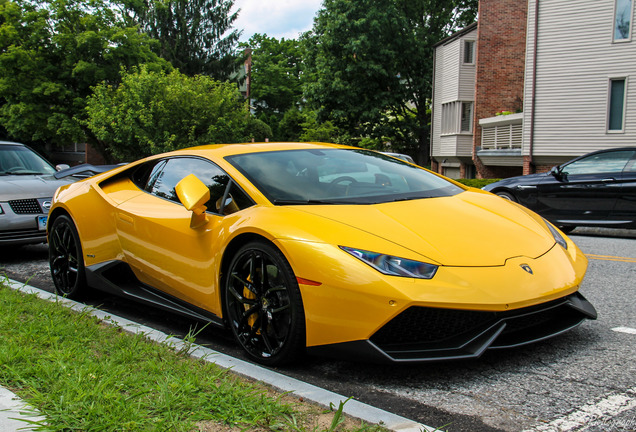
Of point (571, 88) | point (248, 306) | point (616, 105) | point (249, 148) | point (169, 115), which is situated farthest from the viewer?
point (169, 115)

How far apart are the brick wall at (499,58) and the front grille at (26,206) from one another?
23562 mm

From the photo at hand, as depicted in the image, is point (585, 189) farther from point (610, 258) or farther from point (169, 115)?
point (169, 115)

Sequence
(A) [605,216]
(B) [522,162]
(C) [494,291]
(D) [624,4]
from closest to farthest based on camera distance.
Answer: (C) [494,291]
(A) [605,216]
(D) [624,4]
(B) [522,162]

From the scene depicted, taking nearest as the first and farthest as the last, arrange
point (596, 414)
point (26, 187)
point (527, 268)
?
point (596, 414)
point (527, 268)
point (26, 187)

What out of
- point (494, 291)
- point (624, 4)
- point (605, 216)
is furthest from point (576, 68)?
point (494, 291)

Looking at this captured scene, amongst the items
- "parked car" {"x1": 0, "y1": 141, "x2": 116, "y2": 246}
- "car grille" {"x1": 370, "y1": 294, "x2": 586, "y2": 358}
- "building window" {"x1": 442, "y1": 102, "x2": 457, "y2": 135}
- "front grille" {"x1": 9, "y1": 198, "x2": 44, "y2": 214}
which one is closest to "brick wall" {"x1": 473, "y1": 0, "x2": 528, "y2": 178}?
"building window" {"x1": 442, "y1": 102, "x2": 457, "y2": 135}

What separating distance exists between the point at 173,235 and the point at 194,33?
48.1 m

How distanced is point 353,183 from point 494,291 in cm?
149

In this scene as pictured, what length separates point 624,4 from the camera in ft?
68.0

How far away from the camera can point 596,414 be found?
282 cm

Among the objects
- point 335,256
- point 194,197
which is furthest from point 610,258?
point 194,197

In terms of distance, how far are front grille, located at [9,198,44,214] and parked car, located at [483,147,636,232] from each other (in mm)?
7737

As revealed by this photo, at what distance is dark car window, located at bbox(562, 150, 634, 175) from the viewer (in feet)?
32.7

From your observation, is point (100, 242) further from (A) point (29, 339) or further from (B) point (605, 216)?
(B) point (605, 216)
